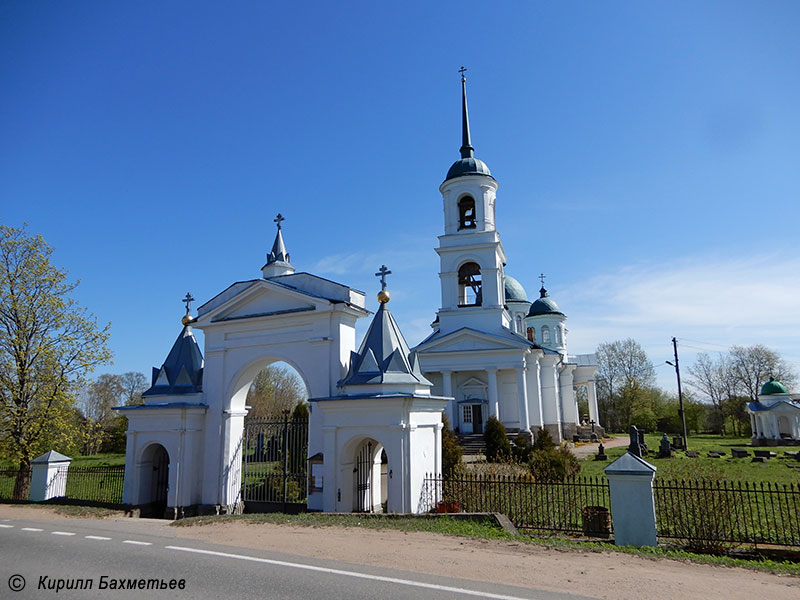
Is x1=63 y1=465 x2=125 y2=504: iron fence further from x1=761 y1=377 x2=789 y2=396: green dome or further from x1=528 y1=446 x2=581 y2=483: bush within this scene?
x1=761 y1=377 x2=789 y2=396: green dome

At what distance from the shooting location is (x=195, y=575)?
6.91m

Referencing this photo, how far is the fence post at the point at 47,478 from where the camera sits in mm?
15680

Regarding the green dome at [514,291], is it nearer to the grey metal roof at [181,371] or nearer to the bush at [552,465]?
the bush at [552,465]

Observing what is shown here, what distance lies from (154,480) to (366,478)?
668 cm

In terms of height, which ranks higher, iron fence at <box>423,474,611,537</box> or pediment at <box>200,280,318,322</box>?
pediment at <box>200,280,318,322</box>

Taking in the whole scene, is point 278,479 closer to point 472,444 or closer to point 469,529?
point 469,529

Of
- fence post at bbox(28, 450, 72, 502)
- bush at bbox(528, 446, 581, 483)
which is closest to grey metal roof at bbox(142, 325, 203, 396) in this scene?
fence post at bbox(28, 450, 72, 502)

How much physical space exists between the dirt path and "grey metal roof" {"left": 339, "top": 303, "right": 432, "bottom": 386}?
3.65m

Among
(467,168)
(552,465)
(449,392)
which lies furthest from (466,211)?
(552,465)

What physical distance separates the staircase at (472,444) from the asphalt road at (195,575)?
20770 mm

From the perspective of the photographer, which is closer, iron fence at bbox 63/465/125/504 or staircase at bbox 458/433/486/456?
iron fence at bbox 63/465/125/504

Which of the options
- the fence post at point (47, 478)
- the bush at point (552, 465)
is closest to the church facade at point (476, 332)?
the bush at point (552, 465)

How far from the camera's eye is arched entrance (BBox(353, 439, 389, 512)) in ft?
43.3

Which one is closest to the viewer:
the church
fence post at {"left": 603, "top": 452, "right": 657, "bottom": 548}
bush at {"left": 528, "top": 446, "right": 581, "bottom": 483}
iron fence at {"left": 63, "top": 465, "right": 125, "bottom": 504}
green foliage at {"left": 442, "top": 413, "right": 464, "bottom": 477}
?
fence post at {"left": 603, "top": 452, "right": 657, "bottom": 548}
